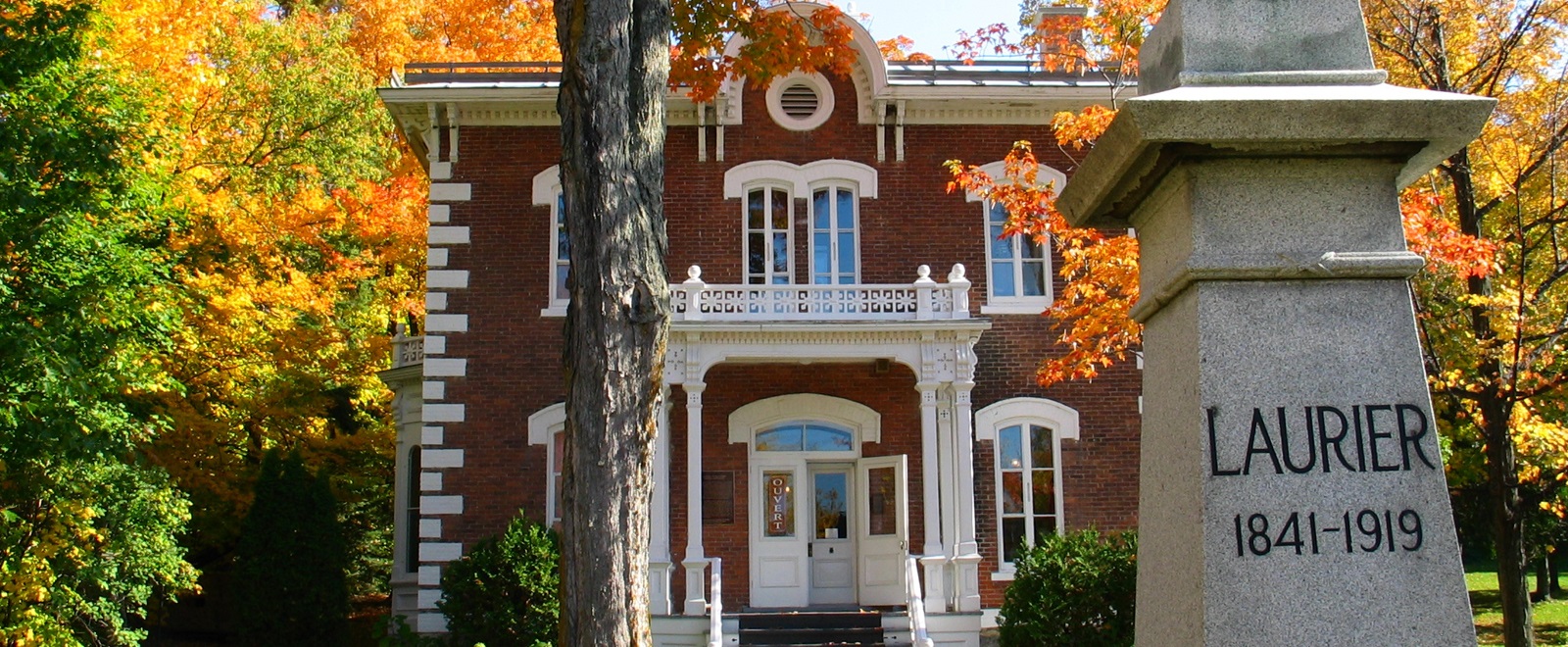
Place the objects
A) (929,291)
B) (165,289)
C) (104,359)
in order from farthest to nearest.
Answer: (929,291), (165,289), (104,359)

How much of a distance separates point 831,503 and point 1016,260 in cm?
459

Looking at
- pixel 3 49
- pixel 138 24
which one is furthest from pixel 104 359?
pixel 138 24

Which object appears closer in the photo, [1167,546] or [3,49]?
[1167,546]

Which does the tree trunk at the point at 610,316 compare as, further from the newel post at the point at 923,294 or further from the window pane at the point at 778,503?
the window pane at the point at 778,503

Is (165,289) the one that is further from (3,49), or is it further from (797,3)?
(797,3)

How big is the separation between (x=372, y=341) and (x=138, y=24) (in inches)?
258

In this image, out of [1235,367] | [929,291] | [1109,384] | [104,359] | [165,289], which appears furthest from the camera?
[1109,384]

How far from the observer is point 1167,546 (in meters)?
4.59

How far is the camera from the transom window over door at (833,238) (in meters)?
19.4

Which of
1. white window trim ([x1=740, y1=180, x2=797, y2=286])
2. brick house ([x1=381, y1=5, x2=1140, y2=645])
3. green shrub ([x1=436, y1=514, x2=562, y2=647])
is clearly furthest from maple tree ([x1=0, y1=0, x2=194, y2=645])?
white window trim ([x1=740, y1=180, x2=797, y2=286])

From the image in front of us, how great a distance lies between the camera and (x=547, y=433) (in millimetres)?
18812

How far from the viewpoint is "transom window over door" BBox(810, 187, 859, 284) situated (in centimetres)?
1942

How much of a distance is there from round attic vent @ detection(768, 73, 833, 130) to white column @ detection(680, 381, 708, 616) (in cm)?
459

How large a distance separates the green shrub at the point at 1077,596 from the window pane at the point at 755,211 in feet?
22.3
